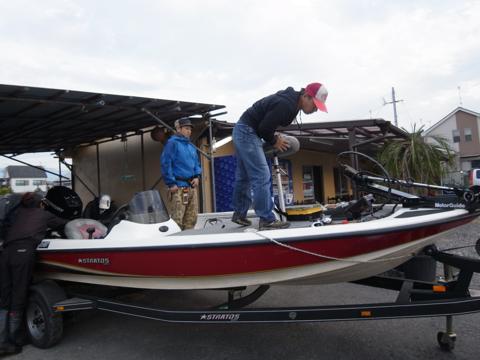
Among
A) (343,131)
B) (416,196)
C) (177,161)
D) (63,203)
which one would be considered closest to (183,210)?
(177,161)

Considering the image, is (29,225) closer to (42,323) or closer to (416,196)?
(42,323)

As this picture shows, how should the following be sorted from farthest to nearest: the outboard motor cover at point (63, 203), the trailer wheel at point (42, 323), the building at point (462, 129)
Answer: the building at point (462, 129), the outboard motor cover at point (63, 203), the trailer wheel at point (42, 323)

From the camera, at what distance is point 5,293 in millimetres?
3695

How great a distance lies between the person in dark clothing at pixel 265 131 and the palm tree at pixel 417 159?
698cm

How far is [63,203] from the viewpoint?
20.3 ft

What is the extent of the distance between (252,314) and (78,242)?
168 centimetres

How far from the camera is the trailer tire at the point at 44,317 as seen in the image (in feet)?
11.7

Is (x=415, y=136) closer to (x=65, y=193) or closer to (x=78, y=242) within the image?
(x=65, y=193)

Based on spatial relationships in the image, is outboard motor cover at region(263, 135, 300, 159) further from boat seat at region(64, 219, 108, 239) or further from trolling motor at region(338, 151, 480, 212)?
boat seat at region(64, 219, 108, 239)

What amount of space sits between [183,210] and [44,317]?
1.82 meters

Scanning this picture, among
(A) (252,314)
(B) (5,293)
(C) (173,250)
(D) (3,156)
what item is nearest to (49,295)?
(B) (5,293)

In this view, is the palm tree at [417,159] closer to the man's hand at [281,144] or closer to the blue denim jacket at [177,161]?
the blue denim jacket at [177,161]

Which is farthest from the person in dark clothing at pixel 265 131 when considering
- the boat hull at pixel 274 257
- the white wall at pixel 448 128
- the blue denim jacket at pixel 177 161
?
the white wall at pixel 448 128

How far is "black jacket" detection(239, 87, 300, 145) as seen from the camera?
317cm
